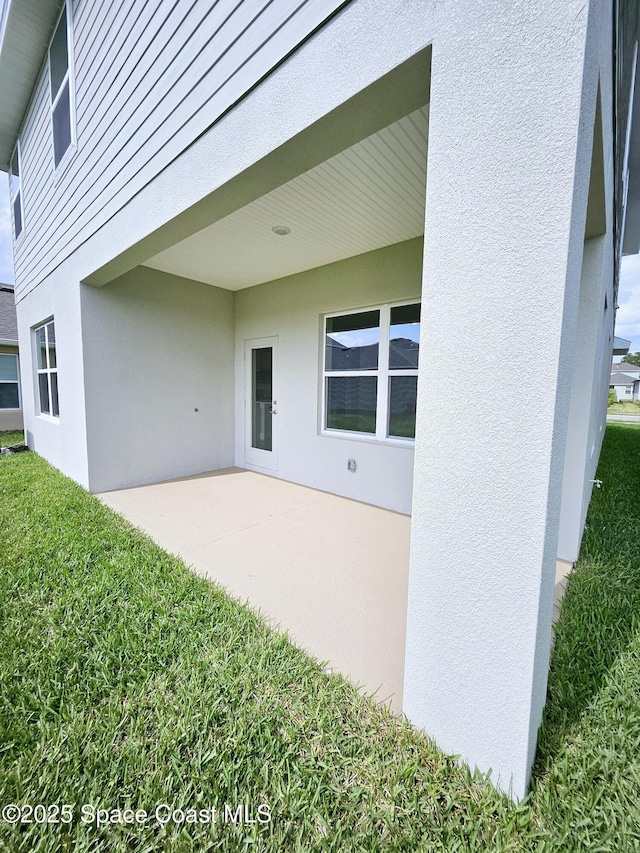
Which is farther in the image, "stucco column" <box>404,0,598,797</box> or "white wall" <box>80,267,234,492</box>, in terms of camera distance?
"white wall" <box>80,267,234,492</box>

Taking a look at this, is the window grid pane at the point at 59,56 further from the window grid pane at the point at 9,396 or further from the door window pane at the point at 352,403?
the window grid pane at the point at 9,396

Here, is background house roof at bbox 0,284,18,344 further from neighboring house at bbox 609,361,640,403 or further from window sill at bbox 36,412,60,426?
neighboring house at bbox 609,361,640,403

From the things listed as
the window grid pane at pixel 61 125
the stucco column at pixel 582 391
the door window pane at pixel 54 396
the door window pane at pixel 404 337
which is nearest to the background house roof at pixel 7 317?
the door window pane at pixel 54 396

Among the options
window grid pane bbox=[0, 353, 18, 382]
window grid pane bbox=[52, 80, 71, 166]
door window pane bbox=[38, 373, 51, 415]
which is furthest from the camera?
window grid pane bbox=[0, 353, 18, 382]

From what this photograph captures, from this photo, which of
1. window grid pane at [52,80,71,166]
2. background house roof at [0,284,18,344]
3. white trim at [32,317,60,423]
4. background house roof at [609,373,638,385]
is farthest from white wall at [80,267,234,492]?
background house roof at [609,373,638,385]

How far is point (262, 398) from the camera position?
6242mm

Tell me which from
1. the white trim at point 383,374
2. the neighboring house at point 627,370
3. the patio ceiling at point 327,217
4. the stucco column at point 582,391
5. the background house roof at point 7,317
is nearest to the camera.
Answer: the patio ceiling at point 327,217

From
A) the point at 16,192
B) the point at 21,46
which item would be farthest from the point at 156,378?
the point at 16,192

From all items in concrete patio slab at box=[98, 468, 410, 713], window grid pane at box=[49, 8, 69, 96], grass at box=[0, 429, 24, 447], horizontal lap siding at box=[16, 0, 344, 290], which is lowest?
concrete patio slab at box=[98, 468, 410, 713]

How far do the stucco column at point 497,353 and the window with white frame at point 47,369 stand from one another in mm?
6699

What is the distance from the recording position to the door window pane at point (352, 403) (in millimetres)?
4820

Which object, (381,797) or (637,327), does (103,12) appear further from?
(637,327)

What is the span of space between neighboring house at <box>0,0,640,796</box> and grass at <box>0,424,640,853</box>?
0.71 feet

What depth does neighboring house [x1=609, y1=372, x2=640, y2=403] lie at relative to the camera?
43.4m
